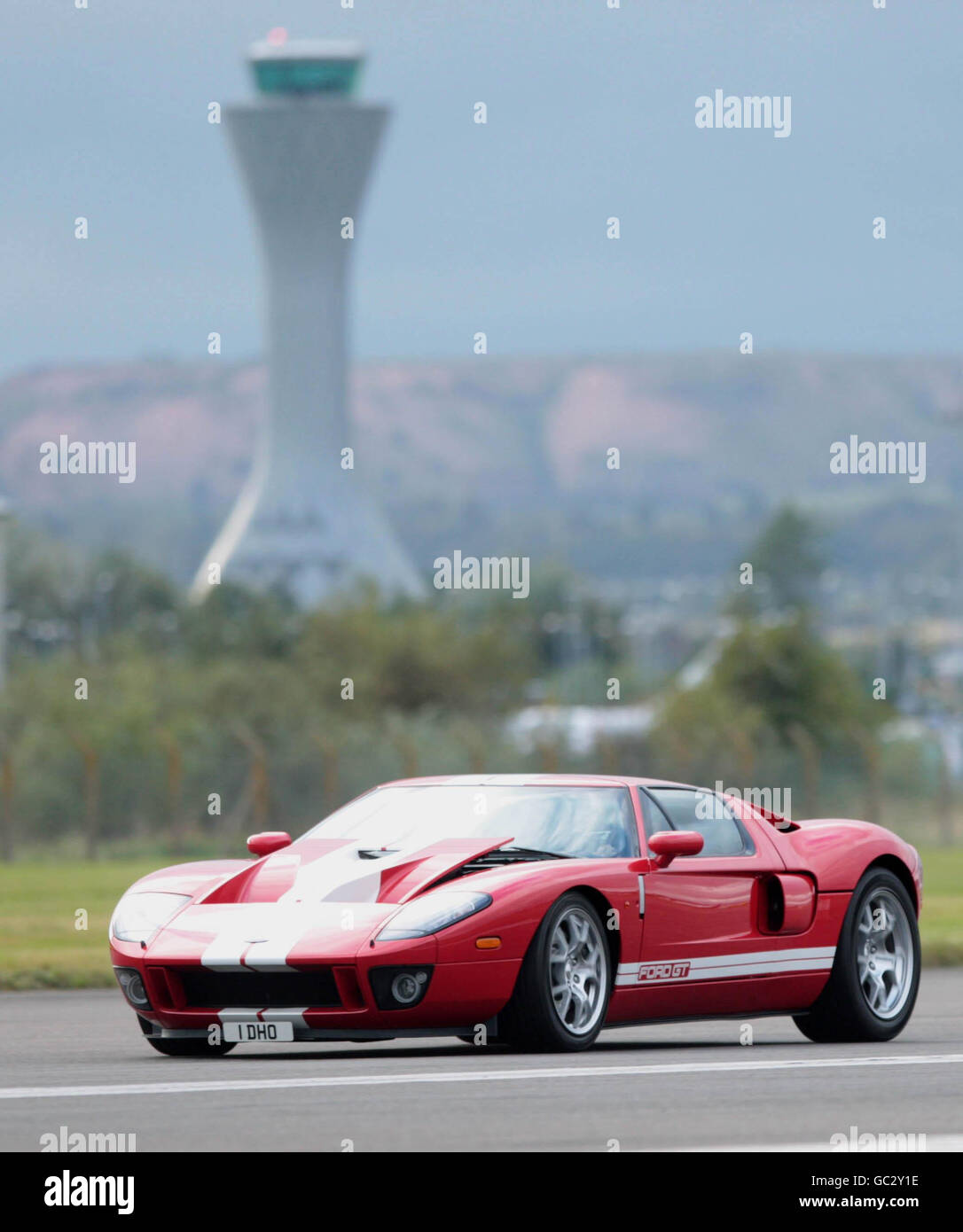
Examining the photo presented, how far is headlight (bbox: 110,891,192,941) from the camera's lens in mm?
10914

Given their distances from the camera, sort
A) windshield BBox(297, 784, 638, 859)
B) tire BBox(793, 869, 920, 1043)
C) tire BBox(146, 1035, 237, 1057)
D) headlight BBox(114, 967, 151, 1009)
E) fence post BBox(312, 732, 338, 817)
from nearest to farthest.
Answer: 1. headlight BBox(114, 967, 151, 1009)
2. tire BBox(146, 1035, 237, 1057)
3. windshield BBox(297, 784, 638, 859)
4. tire BBox(793, 869, 920, 1043)
5. fence post BBox(312, 732, 338, 817)

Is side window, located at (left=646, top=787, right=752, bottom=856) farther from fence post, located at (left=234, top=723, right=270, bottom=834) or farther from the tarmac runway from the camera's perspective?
fence post, located at (left=234, top=723, right=270, bottom=834)

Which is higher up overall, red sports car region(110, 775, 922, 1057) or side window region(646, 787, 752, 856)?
side window region(646, 787, 752, 856)

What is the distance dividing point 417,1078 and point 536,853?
1.60m

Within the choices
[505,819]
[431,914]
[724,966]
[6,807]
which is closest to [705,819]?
[724,966]

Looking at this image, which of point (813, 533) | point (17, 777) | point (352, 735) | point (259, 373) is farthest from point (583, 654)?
point (17, 777)

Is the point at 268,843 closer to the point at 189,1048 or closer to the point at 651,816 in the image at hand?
the point at 189,1048

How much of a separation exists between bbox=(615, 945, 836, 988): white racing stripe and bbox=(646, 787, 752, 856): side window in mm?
480

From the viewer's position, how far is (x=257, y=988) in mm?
10414

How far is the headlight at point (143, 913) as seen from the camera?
10.9 m

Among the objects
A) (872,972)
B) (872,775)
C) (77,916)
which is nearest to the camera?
(872,972)

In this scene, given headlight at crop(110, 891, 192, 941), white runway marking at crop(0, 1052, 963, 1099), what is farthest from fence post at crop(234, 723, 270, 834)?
white runway marking at crop(0, 1052, 963, 1099)

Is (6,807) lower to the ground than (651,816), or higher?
lower
